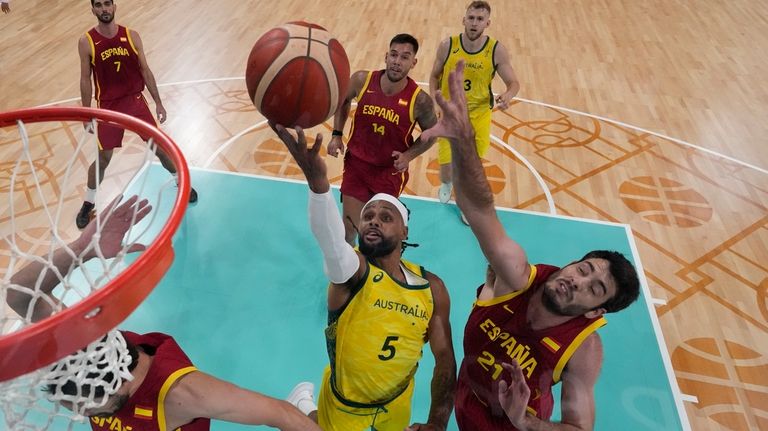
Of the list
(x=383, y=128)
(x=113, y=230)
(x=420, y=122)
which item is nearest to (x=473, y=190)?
(x=113, y=230)

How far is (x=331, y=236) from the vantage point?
1958mm

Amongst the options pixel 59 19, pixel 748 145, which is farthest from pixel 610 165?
pixel 59 19

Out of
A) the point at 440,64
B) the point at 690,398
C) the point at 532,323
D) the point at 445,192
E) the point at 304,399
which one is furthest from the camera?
the point at 445,192

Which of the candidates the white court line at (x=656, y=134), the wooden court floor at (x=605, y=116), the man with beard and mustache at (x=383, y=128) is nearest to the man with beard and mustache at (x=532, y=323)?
the man with beard and mustache at (x=383, y=128)

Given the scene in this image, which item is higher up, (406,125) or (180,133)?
(406,125)

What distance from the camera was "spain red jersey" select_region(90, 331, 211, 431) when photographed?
1736 mm

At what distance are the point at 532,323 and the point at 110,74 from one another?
13.2 ft

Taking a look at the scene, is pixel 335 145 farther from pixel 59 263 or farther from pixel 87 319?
pixel 87 319

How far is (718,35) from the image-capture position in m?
10.0

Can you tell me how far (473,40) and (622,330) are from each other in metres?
2.81

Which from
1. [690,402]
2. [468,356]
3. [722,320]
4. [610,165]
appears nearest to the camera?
[468,356]

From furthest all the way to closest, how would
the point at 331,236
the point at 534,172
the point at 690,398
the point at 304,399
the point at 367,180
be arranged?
1. the point at 534,172
2. the point at 367,180
3. the point at 690,398
4. the point at 304,399
5. the point at 331,236

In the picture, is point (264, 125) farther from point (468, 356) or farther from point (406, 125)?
point (468, 356)

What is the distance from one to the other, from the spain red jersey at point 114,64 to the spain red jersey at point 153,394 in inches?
128
